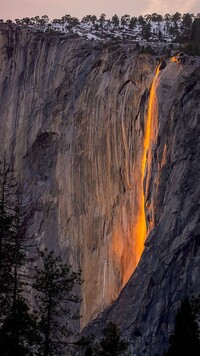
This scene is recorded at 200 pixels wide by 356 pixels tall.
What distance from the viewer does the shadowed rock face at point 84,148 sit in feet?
142

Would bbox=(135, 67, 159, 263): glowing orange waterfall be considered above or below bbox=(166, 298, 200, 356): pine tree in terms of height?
above

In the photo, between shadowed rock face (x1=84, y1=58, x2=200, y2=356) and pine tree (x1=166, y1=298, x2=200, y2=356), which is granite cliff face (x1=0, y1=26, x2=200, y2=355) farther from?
pine tree (x1=166, y1=298, x2=200, y2=356)

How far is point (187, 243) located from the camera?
32.3 metres

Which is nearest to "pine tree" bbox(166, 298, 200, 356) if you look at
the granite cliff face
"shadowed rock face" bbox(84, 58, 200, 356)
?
"shadowed rock face" bbox(84, 58, 200, 356)

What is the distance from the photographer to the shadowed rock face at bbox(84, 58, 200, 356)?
3142 cm

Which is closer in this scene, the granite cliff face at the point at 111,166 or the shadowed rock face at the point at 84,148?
the granite cliff face at the point at 111,166

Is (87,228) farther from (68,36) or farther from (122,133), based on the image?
(68,36)

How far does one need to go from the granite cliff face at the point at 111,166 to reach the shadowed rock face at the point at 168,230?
62 millimetres

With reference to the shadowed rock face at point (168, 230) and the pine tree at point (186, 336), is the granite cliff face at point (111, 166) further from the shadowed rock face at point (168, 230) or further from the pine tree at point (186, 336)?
the pine tree at point (186, 336)

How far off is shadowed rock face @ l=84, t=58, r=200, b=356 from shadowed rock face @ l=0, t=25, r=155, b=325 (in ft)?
14.1

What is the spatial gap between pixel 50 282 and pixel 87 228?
93.1 feet

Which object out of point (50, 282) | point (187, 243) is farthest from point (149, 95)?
point (50, 282)

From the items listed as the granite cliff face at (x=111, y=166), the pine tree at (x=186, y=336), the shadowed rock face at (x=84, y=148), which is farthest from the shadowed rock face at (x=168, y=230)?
the pine tree at (x=186, y=336)

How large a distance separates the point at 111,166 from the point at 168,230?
1373 centimetres
